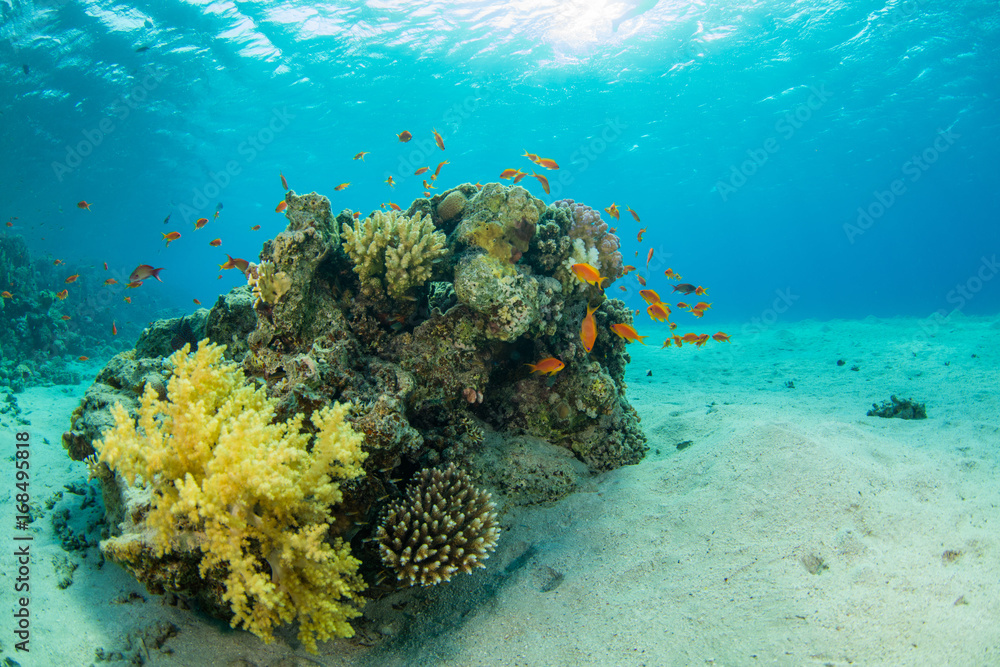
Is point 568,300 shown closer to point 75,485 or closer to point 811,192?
point 75,485

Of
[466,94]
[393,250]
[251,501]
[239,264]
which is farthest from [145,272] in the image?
[466,94]

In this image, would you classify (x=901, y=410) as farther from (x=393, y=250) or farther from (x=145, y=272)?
(x=145, y=272)

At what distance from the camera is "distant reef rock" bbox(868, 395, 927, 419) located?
297 inches

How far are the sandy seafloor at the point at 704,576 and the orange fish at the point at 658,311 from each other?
210 centimetres

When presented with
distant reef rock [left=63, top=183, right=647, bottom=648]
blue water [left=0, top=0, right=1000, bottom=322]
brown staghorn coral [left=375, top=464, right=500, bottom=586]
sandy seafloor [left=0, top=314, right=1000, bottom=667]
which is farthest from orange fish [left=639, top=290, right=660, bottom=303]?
blue water [left=0, top=0, right=1000, bottom=322]

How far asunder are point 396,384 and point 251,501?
5.73 feet

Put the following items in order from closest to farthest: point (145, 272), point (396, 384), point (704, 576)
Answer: point (704, 576) < point (396, 384) < point (145, 272)

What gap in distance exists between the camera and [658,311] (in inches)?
282

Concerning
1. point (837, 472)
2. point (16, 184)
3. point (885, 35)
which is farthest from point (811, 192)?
point (16, 184)

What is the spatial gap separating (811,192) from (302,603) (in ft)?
265

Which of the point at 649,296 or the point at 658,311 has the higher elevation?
the point at 649,296

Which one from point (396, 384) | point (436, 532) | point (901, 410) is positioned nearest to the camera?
point (436, 532)

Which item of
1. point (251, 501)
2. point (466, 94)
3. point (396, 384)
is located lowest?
point (396, 384)

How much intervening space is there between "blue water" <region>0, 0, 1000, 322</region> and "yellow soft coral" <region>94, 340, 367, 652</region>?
22362mm
